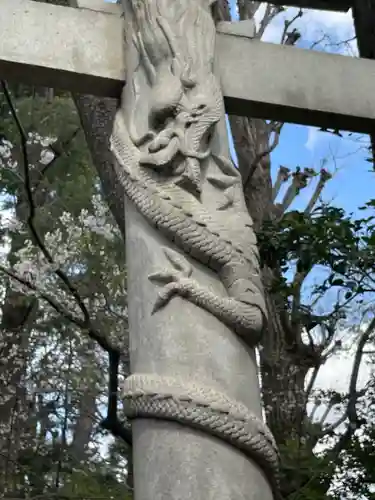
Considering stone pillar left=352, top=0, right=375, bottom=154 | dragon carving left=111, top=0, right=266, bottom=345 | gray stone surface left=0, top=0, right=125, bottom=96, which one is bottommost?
dragon carving left=111, top=0, right=266, bottom=345

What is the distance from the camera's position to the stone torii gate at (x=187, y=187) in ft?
7.23

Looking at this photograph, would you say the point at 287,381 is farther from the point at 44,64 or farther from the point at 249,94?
the point at 44,64

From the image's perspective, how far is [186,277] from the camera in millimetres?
2426

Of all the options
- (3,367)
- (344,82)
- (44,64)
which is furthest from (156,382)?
(3,367)

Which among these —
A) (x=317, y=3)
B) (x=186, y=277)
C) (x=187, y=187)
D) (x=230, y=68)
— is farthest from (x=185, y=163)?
(x=317, y=3)

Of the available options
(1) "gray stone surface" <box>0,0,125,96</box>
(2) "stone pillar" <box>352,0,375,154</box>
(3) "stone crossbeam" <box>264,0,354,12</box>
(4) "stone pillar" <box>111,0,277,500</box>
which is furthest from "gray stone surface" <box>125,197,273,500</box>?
(2) "stone pillar" <box>352,0,375,154</box>

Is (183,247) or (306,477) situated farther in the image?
(306,477)

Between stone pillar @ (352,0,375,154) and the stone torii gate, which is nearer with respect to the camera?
the stone torii gate

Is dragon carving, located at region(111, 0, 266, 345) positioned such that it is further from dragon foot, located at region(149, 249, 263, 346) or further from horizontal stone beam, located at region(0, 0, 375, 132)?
horizontal stone beam, located at region(0, 0, 375, 132)

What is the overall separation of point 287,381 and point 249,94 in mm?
3101

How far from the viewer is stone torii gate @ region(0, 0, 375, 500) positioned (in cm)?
220

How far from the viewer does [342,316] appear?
565 cm

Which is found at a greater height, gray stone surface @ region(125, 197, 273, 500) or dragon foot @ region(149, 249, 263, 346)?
dragon foot @ region(149, 249, 263, 346)

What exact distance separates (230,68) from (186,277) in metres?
1.06
